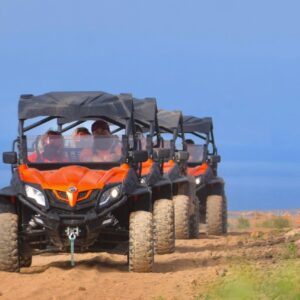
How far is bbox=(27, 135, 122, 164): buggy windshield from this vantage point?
39.9ft

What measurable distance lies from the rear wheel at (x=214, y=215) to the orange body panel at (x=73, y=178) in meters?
8.99

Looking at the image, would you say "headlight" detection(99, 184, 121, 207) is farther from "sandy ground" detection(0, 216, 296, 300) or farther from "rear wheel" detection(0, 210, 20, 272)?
"rear wheel" detection(0, 210, 20, 272)

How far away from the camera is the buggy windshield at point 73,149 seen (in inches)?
479

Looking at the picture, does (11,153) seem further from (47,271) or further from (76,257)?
(76,257)

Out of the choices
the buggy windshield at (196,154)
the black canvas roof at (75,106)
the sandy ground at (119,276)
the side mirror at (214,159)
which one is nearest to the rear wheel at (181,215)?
the sandy ground at (119,276)

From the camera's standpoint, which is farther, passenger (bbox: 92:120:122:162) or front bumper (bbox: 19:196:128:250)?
passenger (bbox: 92:120:122:162)

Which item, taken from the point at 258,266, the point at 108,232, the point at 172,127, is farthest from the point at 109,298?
the point at 172,127

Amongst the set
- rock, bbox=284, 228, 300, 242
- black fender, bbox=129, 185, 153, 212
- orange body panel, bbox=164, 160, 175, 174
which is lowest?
rock, bbox=284, 228, 300, 242

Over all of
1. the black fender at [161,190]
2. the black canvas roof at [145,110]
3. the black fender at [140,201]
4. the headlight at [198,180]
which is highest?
the black canvas roof at [145,110]

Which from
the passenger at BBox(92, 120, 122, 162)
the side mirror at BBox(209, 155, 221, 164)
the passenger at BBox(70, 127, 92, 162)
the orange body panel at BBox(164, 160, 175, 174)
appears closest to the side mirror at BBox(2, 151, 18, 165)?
the passenger at BBox(70, 127, 92, 162)

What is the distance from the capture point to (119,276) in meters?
11.1

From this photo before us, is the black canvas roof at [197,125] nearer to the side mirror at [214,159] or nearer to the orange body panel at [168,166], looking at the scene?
the side mirror at [214,159]

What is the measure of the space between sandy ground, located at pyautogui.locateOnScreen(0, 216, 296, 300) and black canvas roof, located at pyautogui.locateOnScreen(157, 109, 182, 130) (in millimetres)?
3928

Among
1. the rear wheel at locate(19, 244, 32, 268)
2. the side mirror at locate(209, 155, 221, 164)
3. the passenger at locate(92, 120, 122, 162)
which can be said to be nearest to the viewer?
the rear wheel at locate(19, 244, 32, 268)
